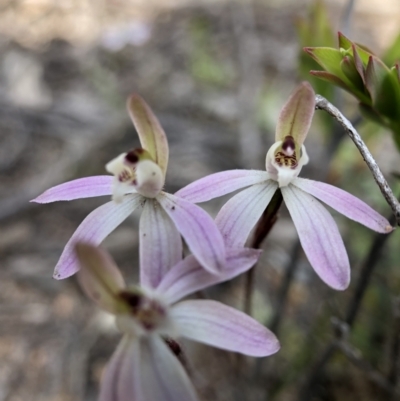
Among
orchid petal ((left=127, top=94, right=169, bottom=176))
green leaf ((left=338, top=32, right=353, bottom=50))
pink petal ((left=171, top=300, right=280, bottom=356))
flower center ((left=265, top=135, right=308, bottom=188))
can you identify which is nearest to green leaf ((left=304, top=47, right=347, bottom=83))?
green leaf ((left=338, top=32, right=353, bottom=50))

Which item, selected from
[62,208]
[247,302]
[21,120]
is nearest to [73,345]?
[62,208]

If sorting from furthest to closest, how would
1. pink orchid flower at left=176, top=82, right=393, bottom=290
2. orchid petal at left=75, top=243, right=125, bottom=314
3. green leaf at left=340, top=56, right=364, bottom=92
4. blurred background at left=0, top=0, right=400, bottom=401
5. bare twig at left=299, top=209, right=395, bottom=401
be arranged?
blurred background at left=0, top=0, right=400, bottom=401, bare twig at left=299, top=209, right=395, bottom=401, green leaf at left=340, top=56, right=364, bottom=92, pink orchid flower at left=176, top=82, right=393, bottom=290, orchid petal at left=75, top=243, right=125, bottom=314

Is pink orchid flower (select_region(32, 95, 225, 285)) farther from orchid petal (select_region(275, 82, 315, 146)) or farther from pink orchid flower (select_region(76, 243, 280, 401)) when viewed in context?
orchid petal (select_region(275, 82, 315, 146))

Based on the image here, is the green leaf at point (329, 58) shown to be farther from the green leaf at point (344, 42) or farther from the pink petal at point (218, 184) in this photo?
the pink petal at point (218, 184)

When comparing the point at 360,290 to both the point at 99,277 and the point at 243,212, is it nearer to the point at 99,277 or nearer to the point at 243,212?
the point at 243,212

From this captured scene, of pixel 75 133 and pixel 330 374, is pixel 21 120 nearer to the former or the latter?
pixel 75 133

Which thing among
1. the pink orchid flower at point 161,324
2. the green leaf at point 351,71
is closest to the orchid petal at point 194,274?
→ the pink orchid flower at point 161,324
